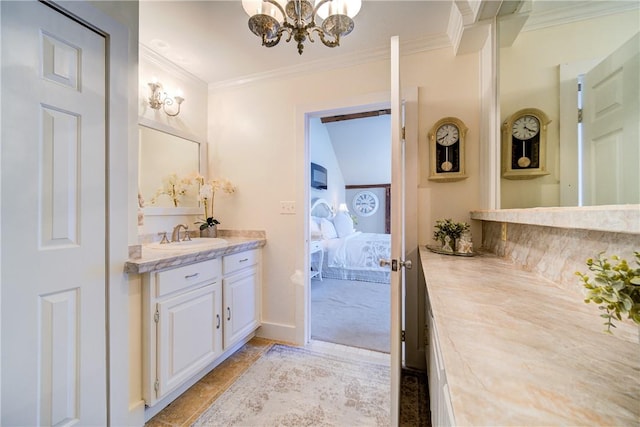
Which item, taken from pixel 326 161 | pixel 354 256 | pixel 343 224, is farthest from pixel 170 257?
pixel 326 161

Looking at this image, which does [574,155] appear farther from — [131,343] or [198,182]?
[198,182]

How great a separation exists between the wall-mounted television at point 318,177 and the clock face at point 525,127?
3.38 metres

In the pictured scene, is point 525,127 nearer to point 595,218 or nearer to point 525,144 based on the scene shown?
point 525,144

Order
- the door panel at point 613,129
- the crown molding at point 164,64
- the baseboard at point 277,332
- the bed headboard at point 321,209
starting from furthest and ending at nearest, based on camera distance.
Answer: the bed headboard at point 321,209
the baseboard at point 277,332
the crown molding at point 164,64
the door panel at point 613,129

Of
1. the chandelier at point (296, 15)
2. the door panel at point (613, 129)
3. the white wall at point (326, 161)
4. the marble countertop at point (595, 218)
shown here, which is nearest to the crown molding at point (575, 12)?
the door panel at point (613, 129)

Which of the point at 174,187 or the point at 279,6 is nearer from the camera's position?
the point at 279,6

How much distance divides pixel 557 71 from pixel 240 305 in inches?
95.7

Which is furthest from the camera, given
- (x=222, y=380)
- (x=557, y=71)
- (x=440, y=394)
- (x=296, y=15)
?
(x=222, y=380)

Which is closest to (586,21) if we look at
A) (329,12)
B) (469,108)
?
(469,108)

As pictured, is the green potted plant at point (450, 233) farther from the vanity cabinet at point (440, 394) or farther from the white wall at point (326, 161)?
the white wall at point (326, 161)

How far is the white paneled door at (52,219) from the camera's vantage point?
93cm

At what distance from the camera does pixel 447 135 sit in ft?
5.96

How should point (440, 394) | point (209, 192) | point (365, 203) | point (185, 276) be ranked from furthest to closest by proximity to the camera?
point (365, 203), point (209, 192), point (185, 276), point (440, 394)

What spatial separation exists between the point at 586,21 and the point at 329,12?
3.69 ft
